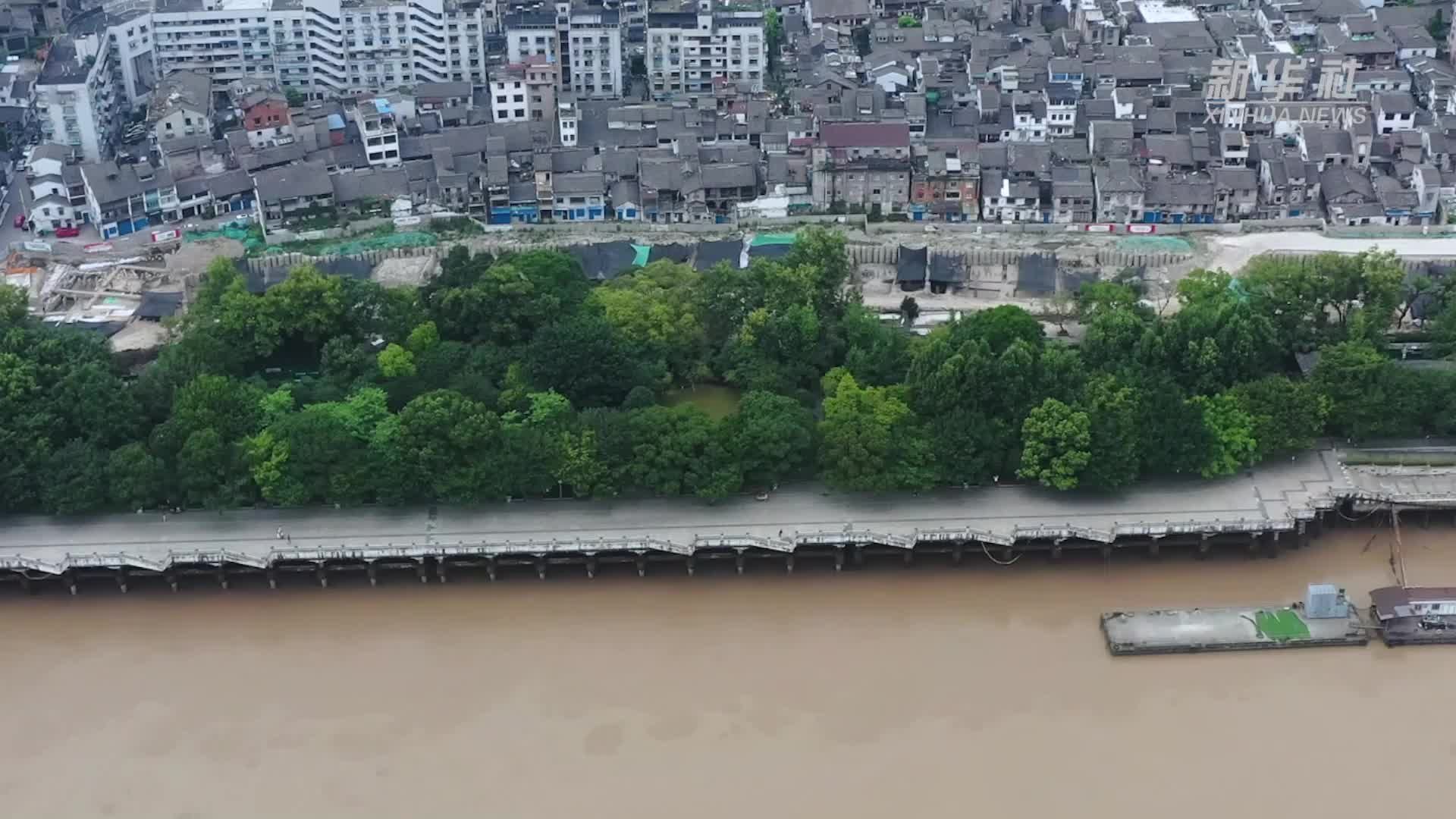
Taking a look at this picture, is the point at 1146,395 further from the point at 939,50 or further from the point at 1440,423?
the point at 939,50

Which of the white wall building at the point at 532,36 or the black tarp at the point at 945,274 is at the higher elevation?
the white wall building at the point at 532,36

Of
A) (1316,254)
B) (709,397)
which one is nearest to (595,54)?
(709,397)

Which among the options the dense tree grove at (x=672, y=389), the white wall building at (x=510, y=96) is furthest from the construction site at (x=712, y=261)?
the white wall building at (x=510, y=96)

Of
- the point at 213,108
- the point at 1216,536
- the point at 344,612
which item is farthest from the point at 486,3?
the point at 1216,536

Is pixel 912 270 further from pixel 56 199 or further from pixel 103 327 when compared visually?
pixel 56 199

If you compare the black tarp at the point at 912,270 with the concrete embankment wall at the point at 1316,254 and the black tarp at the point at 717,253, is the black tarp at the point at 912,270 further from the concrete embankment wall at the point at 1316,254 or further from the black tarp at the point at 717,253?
the concrete embankment wall at the point at 1316,254

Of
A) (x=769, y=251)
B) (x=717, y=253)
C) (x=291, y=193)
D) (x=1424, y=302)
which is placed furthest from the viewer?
(x=291, y=193)
